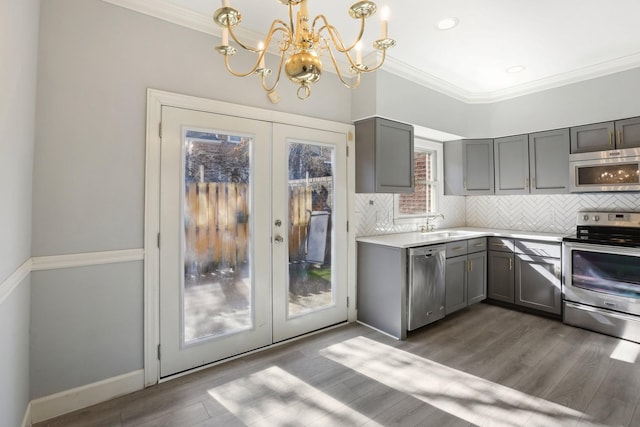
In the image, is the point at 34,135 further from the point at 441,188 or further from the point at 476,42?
the point at 441,188

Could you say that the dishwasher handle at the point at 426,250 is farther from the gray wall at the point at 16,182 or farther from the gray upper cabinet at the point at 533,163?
the gray wall at the point at 16,182

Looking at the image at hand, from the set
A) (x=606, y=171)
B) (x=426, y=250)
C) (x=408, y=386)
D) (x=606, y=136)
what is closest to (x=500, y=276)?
(x=426, y=250)

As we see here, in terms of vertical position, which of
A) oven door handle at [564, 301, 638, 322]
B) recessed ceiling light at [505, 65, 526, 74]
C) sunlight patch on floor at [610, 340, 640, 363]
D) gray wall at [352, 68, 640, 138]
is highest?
recessed ceiling light at [505, 65, 526, 74]

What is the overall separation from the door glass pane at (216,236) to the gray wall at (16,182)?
2.94 feet

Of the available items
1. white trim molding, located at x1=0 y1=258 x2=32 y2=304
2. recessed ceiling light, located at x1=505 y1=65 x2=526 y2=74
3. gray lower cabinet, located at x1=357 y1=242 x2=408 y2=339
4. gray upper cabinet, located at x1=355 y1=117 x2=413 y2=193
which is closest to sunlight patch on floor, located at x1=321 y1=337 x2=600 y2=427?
gray lower cabinet, located at x1=357 y1=242 x2=408 y2=339

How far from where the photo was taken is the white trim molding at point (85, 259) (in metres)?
1.92

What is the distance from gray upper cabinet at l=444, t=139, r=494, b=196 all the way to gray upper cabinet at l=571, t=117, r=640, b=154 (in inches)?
Answer: 37.7

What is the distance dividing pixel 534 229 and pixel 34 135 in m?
5.22

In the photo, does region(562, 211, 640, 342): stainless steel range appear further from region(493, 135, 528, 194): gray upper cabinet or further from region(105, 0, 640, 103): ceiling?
region(105, 0, 640, 103): ceiling

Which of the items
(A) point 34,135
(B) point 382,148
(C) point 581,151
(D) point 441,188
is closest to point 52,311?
(A) point 34,135

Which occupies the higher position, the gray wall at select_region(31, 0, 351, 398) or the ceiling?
the ceiling

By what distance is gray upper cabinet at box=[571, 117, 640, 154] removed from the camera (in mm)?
3162

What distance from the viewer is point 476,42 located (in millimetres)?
2875

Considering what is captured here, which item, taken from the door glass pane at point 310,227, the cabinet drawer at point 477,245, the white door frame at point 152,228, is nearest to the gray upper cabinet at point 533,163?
the cabinet drawer at point 477,245
